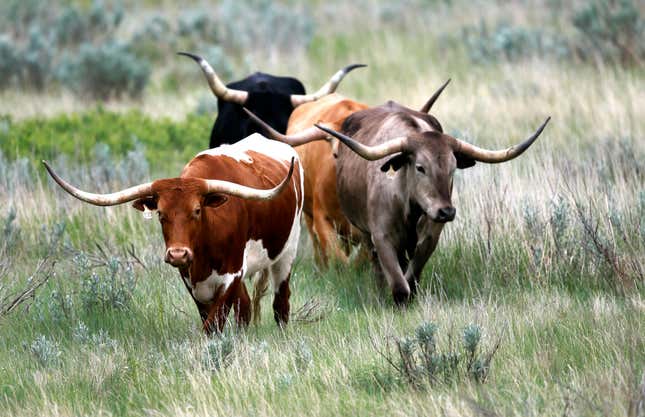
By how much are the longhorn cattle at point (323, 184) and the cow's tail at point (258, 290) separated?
1.62 meters

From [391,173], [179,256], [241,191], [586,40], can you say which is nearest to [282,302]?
[391,173]

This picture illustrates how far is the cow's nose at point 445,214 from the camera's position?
774 cm

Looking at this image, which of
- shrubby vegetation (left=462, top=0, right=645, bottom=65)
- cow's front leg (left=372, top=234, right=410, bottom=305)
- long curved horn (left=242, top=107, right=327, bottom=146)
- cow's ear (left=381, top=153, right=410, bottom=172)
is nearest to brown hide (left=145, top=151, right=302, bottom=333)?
cow's ear (left=381, top=153, right=410, bottom=172)

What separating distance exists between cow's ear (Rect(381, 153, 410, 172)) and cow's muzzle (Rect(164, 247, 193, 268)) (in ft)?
6.76

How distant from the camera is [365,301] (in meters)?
8.78

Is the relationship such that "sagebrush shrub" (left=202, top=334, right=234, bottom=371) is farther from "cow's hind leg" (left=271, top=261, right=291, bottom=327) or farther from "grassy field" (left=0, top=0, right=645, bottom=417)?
"cow's hind leg" (left=271, top=261, right=291, bottom=327)

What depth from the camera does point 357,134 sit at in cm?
952

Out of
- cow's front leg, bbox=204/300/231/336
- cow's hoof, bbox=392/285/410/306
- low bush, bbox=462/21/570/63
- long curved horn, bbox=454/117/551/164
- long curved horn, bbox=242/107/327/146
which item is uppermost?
low bush, bbox=462/21/570/63

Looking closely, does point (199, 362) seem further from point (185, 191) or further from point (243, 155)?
point (243, 155)

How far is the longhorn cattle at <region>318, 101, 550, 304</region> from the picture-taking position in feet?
26.2

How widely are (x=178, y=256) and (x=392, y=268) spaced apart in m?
2.39

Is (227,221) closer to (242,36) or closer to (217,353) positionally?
(217,353)

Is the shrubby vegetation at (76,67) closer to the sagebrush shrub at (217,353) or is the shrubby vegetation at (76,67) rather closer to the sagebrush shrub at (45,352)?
Result: the sagebrush shrub at (45,352)

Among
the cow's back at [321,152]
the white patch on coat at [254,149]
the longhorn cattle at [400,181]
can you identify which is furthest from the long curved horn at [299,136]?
the white patch on coat at [254,149]
